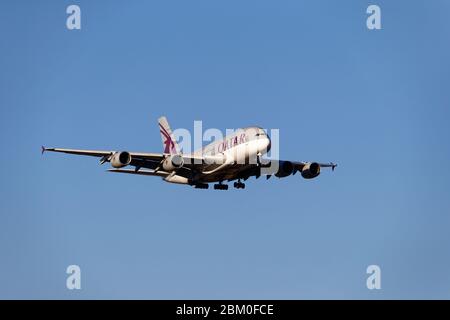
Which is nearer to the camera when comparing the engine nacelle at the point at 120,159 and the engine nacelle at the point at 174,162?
the engine nacelle at the point at 120,159

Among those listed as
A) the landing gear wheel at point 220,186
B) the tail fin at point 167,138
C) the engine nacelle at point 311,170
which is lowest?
the landing gear wheel at point 220,186

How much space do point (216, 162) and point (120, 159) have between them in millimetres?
7389

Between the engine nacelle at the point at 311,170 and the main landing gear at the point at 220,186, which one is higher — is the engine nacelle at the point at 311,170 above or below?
above

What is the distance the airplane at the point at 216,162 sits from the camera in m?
75.9

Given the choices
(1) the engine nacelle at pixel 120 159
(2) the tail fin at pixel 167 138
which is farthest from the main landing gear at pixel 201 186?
(2) the tail fin at pixel 167 138

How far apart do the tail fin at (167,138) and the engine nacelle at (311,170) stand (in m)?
14.4

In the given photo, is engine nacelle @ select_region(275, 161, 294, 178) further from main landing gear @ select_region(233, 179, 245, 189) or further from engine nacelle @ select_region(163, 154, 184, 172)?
engine nacelle @ select_region(163, 154, 184, 172)

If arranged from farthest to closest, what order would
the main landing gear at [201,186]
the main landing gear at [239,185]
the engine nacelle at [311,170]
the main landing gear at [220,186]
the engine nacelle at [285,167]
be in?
the engine nacelle at [311,170] → the engine nacelle at [285,167] → the main landing gear at [201,186] → the main landing gear at [220,186] → the main landing gear at [239,185]

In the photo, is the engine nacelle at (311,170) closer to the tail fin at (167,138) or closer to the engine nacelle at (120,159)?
the tail fin at (167,138)

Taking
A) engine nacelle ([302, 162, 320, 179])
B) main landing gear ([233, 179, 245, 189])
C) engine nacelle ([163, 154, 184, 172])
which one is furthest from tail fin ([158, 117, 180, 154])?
engine nacelle ([163, 154, 184, 172])

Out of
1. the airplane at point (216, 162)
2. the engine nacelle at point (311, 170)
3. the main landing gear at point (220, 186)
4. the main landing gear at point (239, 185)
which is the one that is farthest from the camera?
the engine nacelle at point (311, 170)
